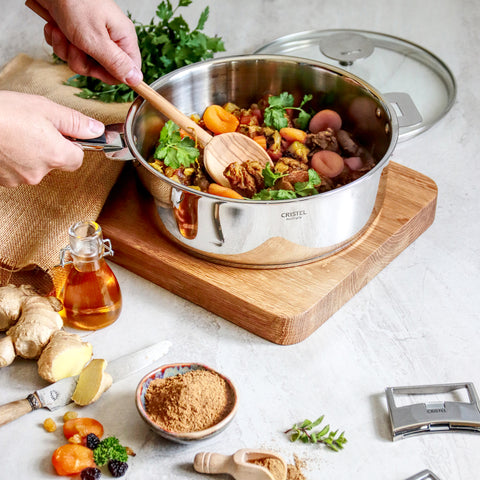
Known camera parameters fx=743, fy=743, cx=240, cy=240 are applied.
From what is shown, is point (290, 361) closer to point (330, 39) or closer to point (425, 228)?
point (425, 228)

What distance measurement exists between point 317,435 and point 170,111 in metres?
0.83

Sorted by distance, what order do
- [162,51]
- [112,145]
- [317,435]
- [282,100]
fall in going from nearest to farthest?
[317,435], [112,145], [282,100], [162,51]

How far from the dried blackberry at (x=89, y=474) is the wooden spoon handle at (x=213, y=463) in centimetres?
17

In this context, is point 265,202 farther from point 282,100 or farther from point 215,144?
point 282,100

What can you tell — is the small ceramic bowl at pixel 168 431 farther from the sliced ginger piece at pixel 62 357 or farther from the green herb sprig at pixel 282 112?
the green herb sprig at pixel 282 112

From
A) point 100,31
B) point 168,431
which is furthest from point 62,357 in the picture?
point 100,31

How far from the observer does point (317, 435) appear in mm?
1336

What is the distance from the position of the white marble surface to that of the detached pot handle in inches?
8.2

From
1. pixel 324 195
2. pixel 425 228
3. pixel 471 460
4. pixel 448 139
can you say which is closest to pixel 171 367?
pixel 324 195

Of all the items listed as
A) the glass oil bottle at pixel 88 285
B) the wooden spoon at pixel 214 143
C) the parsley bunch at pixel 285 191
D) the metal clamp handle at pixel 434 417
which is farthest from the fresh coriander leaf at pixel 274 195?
the metal clamp handle at pixel 434 417

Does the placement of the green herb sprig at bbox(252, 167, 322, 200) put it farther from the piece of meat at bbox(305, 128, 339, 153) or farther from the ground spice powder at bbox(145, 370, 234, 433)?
the ground spice powder at bbox(145, 370, 234, 433)

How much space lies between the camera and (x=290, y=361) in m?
1.51

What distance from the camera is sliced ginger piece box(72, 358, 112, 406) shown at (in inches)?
54.5

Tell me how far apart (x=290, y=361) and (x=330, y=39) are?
1.15 m
